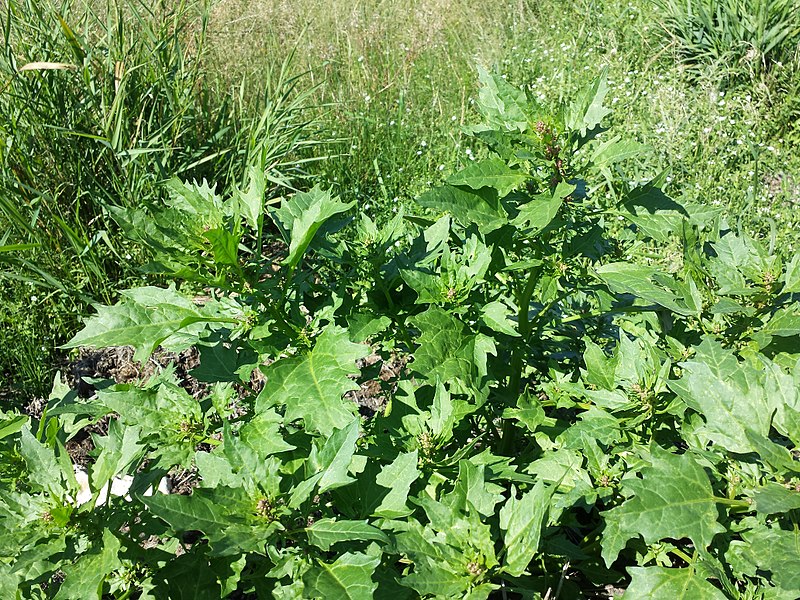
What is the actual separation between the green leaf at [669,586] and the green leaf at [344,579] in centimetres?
59

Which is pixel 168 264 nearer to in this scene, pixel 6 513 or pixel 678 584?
pixel 6 513

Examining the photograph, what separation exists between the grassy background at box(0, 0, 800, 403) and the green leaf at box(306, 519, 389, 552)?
48.1 inches

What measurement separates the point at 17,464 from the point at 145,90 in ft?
8.68

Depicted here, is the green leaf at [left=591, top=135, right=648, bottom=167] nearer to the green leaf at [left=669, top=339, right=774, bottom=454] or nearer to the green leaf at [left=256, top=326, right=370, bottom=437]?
the green leaf at [left=669, top=339, right=774, bottom=454]

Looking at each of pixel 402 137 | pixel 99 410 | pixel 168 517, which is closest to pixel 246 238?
pixel 402 137

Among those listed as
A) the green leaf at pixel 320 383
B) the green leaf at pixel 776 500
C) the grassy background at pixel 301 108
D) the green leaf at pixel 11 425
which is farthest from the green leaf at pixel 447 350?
the grassy background at pixel 301 108

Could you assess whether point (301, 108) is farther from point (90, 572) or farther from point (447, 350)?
Answer: point (90, 572)

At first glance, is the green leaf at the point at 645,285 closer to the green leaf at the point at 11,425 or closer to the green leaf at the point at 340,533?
the green leaf at the point at 340,533

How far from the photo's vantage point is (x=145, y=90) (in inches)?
145

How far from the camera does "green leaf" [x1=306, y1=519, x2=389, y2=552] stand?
125 cm

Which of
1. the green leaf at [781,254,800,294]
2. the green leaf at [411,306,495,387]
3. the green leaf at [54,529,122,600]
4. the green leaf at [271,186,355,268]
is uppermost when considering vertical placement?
the green leaf at [271,186,355,268]

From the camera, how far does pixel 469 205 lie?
1.63m

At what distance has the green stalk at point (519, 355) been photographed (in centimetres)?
179

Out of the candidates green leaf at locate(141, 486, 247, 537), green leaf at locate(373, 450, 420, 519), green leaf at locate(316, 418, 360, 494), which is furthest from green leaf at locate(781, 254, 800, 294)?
green leaf at locate(141, 486, 247, 537)
